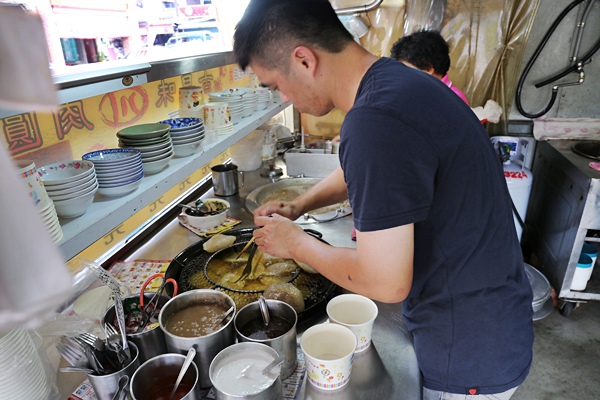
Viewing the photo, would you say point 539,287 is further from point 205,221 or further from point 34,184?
point 34,184

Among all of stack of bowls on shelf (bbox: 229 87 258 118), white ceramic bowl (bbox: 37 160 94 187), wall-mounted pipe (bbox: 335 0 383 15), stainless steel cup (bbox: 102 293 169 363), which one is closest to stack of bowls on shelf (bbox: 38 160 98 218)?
white ceramic bowl (bbox: 37 160 94 187)

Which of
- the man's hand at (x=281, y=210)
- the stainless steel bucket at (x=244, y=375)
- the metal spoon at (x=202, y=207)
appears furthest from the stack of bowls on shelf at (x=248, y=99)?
the stainless steel bucket at (x=244, y=375)

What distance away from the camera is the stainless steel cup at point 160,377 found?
1066 mm

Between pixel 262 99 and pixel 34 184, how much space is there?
2.03 m

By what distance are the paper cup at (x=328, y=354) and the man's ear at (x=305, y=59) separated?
0.83 m

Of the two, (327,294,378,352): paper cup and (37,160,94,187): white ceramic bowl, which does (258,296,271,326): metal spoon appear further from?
(37,160,94,187): white ceramic bowl

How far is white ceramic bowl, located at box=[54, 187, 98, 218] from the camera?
43.5 inches

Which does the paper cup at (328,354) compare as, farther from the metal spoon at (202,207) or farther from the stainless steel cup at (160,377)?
the metal spoon at (202,207)

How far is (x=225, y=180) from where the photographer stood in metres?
2.76

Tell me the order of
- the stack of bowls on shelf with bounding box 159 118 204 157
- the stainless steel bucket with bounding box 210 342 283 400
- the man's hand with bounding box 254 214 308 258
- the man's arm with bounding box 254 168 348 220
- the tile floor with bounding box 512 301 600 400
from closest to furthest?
the stainless steel bucket with bounding box 210 342 283 400 → the man's hand with bounding box 254 214 308 258 → the stack of bowls on shelf with bounding box 159 118 204 157 → the man's arm with bounding box 254 168 348 220 → the tile floor with bounding box 512 301 600 400

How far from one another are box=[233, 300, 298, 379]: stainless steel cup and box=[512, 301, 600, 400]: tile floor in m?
2.28

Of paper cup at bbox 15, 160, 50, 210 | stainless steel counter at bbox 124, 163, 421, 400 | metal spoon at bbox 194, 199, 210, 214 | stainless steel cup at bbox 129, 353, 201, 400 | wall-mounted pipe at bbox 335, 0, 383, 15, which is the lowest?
stainless steel counter at bbox 124, 163, 421, 400

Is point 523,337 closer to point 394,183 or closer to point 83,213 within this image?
point 394,183

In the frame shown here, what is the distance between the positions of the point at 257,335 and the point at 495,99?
3.90 meters
